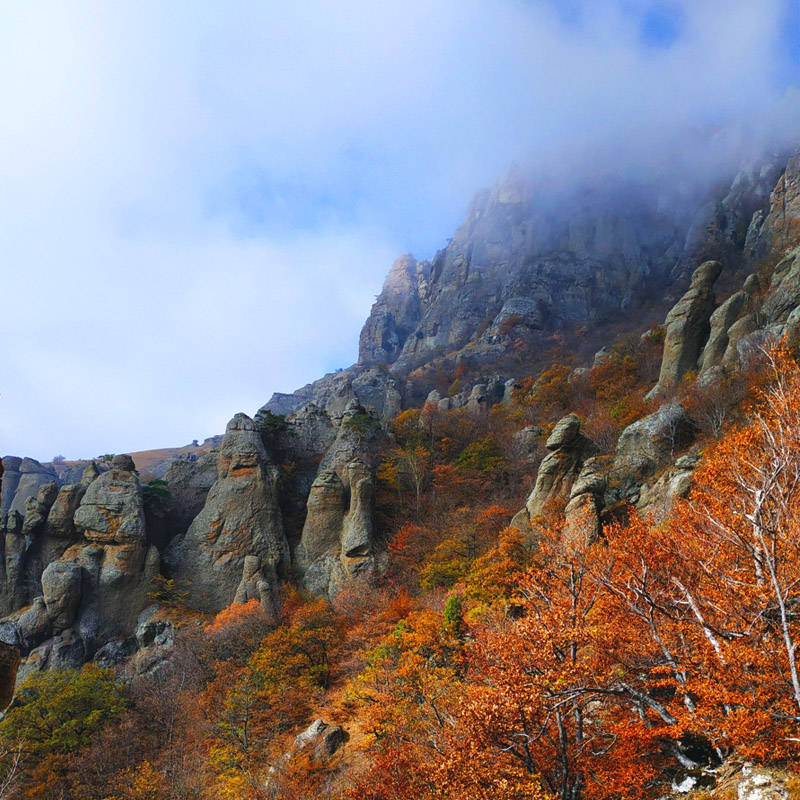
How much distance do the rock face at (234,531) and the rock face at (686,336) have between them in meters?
33.7

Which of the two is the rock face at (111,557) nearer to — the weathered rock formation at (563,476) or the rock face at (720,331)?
the weathered rock formation at (563,476)

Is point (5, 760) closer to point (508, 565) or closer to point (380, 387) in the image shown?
point (508, 565)

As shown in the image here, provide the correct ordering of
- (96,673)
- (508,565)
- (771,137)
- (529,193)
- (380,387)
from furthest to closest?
1. (529,193)
2. (771,137)
3. (380,387)
4. (96,673)
5. (508,565)

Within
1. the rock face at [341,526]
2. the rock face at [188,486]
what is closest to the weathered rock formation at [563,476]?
the rock face at [341,526]

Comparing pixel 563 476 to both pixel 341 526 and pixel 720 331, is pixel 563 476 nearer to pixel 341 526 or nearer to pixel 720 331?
pixel 341 526

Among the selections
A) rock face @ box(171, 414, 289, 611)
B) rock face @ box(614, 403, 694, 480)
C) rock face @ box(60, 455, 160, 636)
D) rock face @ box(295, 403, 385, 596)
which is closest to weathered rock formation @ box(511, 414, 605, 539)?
rock face @ box(614, 403, 694, 480)

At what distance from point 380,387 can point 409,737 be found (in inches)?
2674

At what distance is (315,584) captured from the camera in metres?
36.2

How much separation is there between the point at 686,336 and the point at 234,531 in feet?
133

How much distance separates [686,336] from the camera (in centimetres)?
4062

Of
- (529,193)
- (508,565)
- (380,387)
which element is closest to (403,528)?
(508,565)

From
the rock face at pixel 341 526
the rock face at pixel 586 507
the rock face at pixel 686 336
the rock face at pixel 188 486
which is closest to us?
the rock face at pixel 586 507

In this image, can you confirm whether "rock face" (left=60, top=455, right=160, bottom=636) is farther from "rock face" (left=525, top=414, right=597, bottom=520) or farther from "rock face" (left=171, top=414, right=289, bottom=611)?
"rock face" (left=525, top=414, right=597, bottom=520)

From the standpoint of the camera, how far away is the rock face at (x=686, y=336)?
4022 centimetres
